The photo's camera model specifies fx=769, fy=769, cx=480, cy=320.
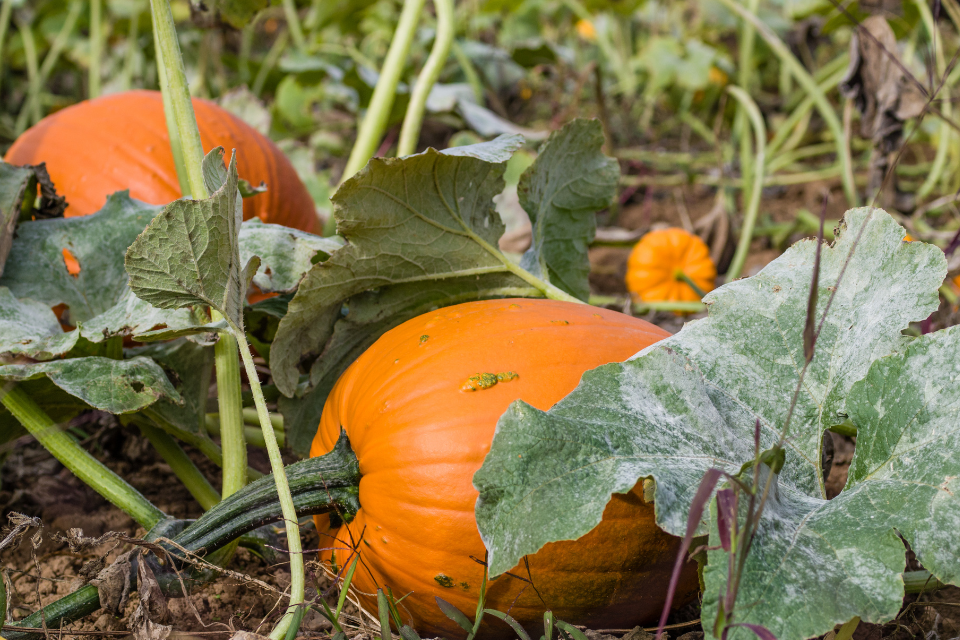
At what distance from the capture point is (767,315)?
910 mm

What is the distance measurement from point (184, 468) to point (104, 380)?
10.0 inches

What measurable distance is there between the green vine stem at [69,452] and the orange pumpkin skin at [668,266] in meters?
1.72

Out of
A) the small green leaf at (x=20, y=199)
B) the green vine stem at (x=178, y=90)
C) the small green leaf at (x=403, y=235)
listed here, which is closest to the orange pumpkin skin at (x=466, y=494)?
the small green leaf at (x=403, y=235)

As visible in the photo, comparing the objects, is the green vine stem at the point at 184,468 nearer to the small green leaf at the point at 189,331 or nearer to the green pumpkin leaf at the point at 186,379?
the green pumpkin leaf at the point at 186,379

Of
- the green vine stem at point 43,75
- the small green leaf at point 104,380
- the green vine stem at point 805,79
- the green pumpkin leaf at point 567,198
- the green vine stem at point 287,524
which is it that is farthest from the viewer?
the green vine stem at point 43,75

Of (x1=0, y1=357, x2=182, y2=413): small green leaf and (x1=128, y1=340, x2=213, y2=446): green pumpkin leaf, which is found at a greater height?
(x1=0, y1=357, x2=182, y2=413): small green leaf

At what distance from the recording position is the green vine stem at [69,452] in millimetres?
1013

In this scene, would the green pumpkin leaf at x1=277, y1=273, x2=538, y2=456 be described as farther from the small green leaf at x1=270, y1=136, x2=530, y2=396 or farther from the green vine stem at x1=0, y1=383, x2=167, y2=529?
the green vine stem at x1=0, y1=383, x2=167, y2=529

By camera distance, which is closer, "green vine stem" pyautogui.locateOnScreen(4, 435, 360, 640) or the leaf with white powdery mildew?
the leaf with white powdery mildew

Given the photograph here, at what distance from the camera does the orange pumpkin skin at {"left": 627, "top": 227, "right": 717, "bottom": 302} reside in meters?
2.43

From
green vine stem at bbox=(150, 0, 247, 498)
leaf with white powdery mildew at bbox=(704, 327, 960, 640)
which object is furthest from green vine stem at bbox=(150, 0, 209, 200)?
leaf with white powdery mildew at bbox=(704, 327, 960, 640)

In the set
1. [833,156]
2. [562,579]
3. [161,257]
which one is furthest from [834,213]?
[161,257]

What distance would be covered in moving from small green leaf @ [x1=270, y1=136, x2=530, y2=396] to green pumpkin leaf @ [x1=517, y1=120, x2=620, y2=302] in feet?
0.32

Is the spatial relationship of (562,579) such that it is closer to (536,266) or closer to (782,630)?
(782,630)
